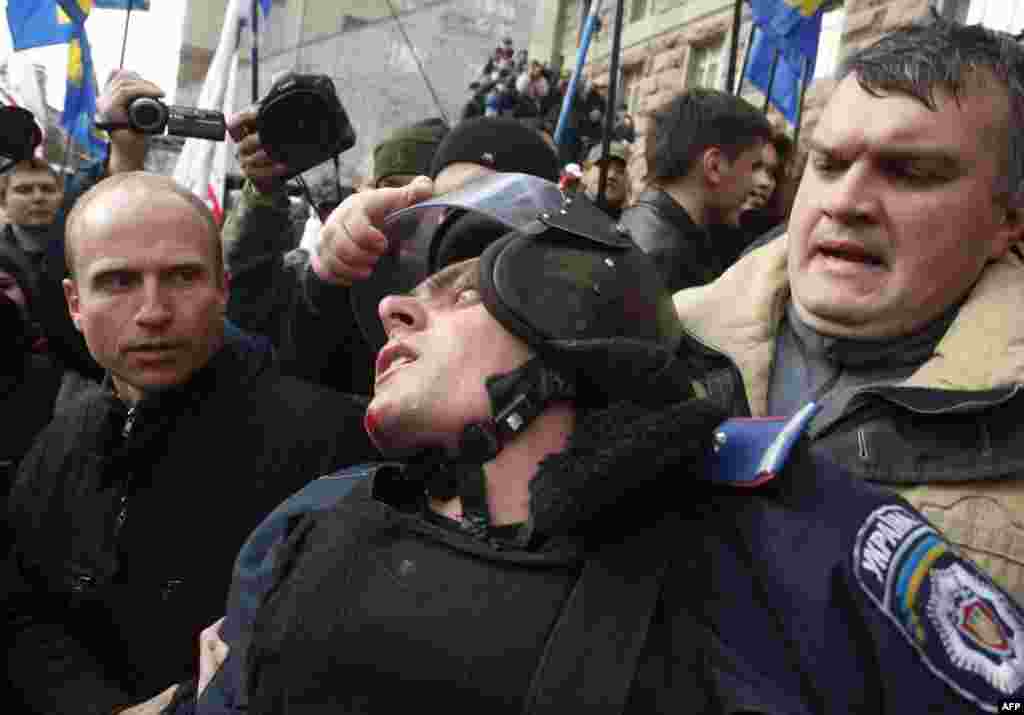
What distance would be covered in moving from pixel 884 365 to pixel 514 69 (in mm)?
8384

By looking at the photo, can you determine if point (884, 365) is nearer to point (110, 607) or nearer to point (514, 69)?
point (110, 607)

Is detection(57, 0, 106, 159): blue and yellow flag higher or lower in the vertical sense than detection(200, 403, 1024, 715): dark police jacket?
higher

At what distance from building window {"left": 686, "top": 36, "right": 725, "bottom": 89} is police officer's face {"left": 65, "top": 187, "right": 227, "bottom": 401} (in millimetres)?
9144

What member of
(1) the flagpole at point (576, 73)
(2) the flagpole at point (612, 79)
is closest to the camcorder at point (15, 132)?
(2) the flagpole at point (612, 79)

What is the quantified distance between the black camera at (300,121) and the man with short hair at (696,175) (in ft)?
3.38

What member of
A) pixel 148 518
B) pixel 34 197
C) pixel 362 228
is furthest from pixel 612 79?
pixel 34 197

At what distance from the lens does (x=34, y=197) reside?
15.3ft

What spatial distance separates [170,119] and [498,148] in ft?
3.33

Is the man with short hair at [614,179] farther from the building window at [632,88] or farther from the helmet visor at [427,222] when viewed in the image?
the building window at [632,88]

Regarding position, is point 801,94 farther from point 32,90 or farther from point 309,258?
point 32,90

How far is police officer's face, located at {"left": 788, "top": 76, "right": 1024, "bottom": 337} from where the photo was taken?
5.85 feet

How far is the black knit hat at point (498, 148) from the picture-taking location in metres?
2.74

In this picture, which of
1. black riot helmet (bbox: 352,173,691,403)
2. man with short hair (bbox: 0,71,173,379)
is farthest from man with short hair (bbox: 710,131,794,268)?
black riot helmet (bbox: 352,173,691,403)

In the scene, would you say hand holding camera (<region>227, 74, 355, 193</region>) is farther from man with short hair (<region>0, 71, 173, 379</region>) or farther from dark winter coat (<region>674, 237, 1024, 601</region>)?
dark winter coat (<region>674, 237, 1024, 601</region>)
